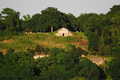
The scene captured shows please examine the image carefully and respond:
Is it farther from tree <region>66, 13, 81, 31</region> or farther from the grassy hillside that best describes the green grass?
tree <region>66, 13, 81, 31</region>

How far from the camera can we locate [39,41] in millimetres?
38625

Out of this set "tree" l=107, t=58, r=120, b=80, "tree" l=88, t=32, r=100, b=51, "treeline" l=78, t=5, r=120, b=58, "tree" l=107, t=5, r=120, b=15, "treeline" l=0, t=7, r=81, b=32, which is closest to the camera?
"tree" l=107, t=58, r=120, b=80

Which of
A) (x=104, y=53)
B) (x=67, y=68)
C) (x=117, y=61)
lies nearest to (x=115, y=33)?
(x=104, y=53)

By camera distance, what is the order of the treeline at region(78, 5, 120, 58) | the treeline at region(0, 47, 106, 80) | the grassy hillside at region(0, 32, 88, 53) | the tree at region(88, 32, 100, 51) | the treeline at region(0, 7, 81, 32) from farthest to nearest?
1. the treeline at region(0, 7, 81, 32)
2. the grassy hillside at region(0, 32, 88, 53)
3. the tree at region(88, 32, 100, 51)
4. the treeline at region(78, 5, 120, 58)
5. the treeline at region(0, 47, 106, 80)

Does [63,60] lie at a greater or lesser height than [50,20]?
lesser

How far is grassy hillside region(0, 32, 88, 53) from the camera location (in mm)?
35656

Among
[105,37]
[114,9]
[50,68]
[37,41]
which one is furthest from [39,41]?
[114,9]

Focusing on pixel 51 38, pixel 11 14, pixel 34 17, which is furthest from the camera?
pixel 34 17

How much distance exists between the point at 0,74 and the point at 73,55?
9.83 metres

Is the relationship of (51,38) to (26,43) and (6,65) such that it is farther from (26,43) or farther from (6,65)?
(6,65)

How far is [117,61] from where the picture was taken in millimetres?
28188

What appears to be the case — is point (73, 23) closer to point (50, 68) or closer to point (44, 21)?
point (44, 21)

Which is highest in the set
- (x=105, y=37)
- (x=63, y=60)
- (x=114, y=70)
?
(x=105, y=37)

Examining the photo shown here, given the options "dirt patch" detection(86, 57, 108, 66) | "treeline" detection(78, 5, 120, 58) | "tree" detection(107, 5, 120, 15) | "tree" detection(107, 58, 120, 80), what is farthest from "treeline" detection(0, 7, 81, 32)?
"tree" detection(107, 58, 120, 80)
